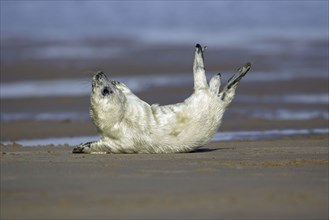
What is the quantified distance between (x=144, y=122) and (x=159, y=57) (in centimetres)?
1401

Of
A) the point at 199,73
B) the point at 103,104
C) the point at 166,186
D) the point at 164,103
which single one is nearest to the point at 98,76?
the point at 103,104

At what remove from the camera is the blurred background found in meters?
17.4

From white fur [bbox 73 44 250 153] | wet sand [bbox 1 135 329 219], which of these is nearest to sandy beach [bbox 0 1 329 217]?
wet sand [bbox 1 135 329 219]

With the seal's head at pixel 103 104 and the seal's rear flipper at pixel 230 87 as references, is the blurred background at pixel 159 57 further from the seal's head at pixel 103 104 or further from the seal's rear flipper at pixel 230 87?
the seal's rear flipper at pixel 230 87

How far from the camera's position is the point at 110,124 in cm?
1133

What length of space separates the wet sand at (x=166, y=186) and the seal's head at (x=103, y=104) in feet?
1.37

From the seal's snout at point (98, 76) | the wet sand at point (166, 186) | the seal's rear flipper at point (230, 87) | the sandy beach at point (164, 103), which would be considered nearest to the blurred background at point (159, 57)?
the sandy beach at point (164, 103)

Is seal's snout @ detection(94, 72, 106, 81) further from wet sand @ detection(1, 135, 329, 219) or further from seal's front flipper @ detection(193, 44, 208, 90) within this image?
seal's front flipper @ detection(193, 44, 208, 90)

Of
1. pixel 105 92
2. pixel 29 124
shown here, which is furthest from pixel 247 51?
pixel 105 92

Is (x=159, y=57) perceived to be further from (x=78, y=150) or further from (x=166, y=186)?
(x=166, y=186)

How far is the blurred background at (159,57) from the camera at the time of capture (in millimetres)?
17359

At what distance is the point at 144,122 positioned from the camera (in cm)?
1139

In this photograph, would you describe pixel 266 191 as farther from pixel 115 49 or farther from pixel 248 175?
pixel 115 49

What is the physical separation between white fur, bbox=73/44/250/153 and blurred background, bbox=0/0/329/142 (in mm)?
1769
